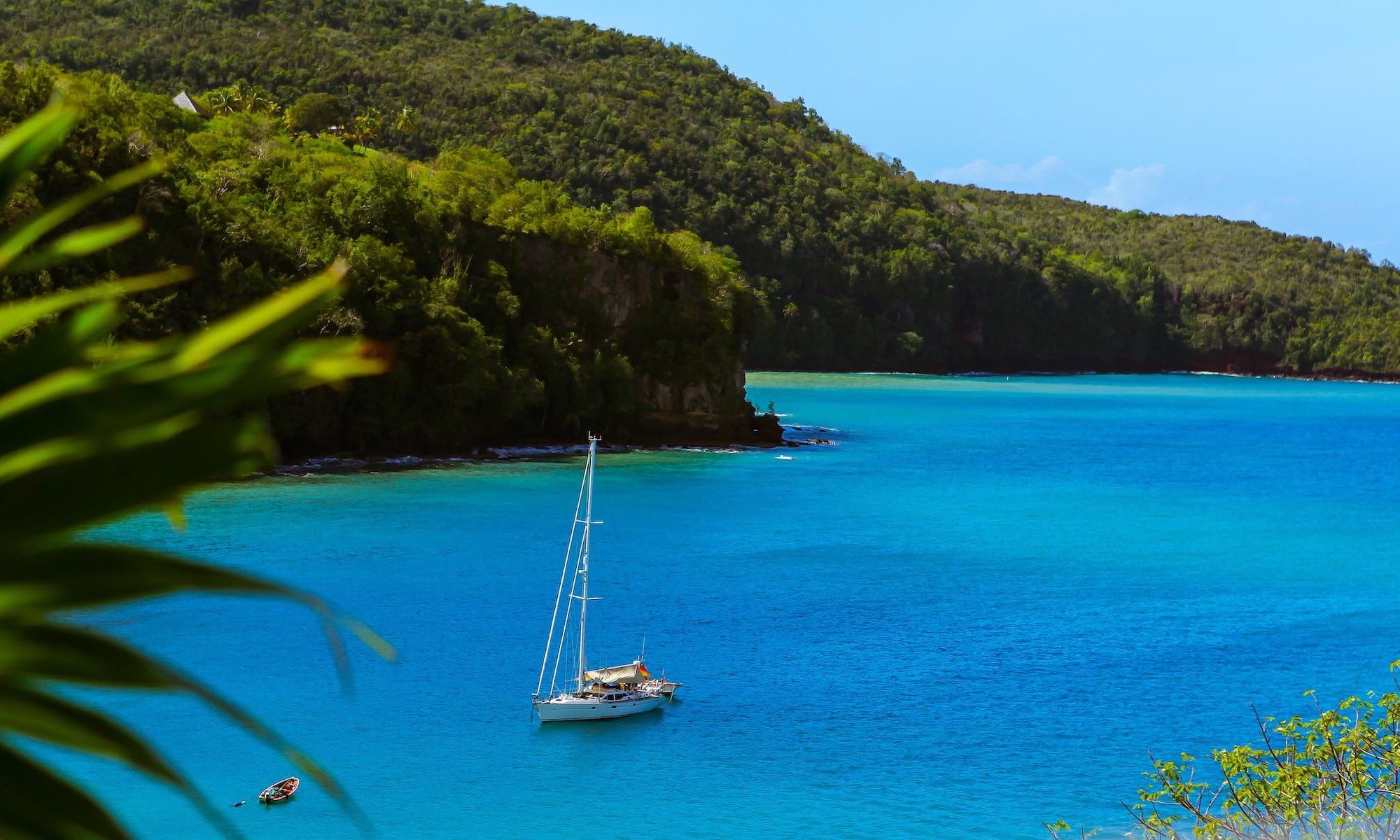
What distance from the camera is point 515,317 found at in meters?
59.5

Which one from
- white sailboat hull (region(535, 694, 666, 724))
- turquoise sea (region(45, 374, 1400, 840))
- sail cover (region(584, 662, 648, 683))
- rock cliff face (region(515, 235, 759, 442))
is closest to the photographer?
turquoise sea (region(45, 374, 1400, 840))

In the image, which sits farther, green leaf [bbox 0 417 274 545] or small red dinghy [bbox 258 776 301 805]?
small red dinghy [bbox 258 776 301 805]

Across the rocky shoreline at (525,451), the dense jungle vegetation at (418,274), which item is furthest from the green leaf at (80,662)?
the rocky shoreline at (525,451)

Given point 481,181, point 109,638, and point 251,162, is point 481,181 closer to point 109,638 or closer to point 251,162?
point 251,162

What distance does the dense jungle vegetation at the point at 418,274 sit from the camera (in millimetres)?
49125

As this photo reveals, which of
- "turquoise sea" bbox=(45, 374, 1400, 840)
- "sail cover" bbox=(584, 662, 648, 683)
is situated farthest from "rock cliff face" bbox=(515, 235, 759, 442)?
"sail cover" bbox=(584, 662, 648, 683)

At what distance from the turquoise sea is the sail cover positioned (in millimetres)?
793

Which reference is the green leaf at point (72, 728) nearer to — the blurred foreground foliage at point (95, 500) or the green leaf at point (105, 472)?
the blurred foreground foliage at point (95, 500)

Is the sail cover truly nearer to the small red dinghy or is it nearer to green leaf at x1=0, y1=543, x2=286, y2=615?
→ the small red dinghy

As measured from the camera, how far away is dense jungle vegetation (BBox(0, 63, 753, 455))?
49.1 meters

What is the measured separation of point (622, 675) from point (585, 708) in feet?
3.10

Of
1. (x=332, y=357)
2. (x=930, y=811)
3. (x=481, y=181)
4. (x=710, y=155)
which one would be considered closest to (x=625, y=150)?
(x=710, y=155)

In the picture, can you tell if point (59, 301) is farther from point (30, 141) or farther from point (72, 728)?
point (72, 728)

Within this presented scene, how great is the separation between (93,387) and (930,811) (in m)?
→ 19.7
